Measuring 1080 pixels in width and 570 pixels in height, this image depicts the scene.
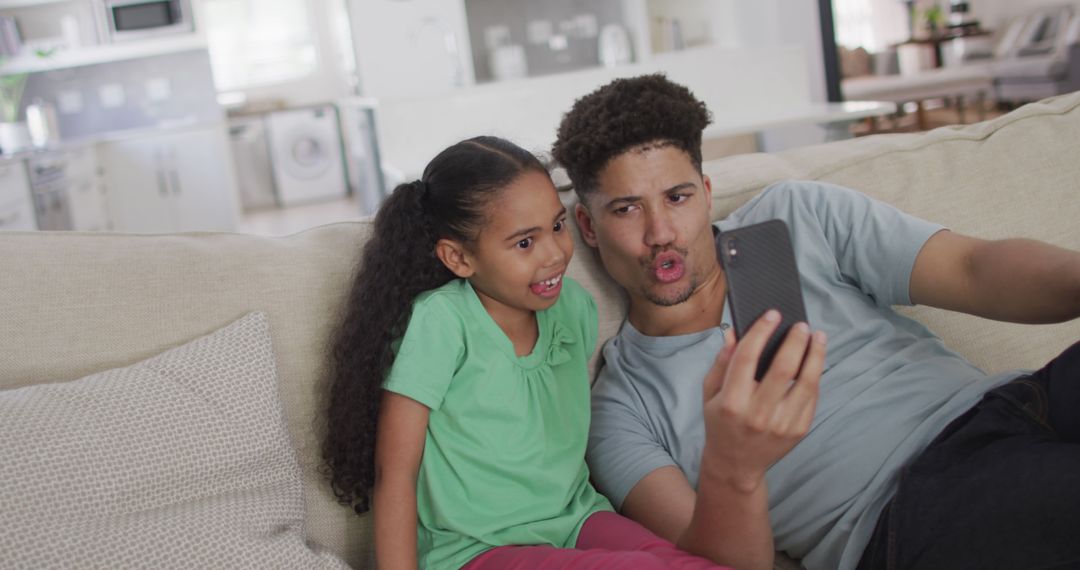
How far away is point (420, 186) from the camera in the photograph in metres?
1.33

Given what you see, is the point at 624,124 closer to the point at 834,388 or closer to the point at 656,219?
the point at 656,219

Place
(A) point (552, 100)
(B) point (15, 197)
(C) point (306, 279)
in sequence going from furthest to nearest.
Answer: (B) point (15, 197) → (A) point (552, 100) → (C) point (306, 279)

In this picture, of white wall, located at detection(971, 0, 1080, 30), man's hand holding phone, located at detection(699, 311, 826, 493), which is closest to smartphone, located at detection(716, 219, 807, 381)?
man's hand holding phone, located at detection(699, 311, 826, 493)

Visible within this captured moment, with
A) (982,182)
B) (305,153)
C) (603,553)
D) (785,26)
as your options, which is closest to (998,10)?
(785,26)

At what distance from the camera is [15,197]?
5.18 metres

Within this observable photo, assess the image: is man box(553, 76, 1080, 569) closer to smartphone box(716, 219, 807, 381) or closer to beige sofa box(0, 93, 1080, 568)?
smartphone box(716, 219, 807, 381)

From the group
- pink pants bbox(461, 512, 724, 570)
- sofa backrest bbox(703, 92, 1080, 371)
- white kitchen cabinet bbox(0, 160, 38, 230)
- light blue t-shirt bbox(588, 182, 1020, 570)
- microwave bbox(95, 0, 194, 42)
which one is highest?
microwave bbox(95, 0, 194, 42)

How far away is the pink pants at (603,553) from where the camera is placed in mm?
1067

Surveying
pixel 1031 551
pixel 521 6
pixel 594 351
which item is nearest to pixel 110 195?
pixel 521 6

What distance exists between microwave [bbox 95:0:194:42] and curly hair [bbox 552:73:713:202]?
23.3 ft

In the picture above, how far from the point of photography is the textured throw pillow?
3.33ft

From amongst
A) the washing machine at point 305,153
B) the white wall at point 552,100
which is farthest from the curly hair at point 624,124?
the washing machine at point 305,153

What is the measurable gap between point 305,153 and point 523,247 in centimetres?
912

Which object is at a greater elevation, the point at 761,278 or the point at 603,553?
the point at 761,278
